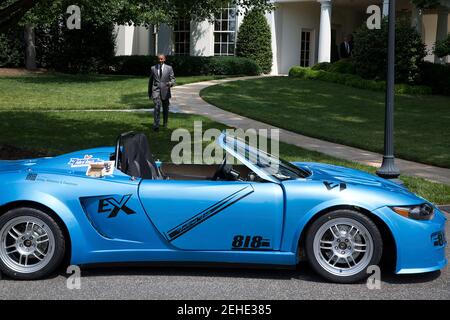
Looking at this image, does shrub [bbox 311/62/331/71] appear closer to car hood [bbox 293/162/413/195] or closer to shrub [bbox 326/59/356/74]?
shrub [bbox 326/59/356/74]

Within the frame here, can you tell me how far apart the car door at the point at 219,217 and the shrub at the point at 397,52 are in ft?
62.0

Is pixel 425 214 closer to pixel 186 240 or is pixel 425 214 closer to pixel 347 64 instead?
pixel 186 240

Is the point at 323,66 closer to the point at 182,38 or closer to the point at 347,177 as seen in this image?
the point at 182,38

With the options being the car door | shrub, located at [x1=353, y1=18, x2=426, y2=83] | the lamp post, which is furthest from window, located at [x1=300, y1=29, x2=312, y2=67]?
the car door

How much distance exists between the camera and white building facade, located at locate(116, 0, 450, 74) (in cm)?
2983

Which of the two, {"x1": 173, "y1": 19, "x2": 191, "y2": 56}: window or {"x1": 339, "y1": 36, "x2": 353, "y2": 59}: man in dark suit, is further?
{"x1": 173, "y1": 19, "x2": 191, "y2": 56}: window

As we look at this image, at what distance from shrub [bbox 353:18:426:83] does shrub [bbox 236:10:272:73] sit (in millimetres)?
6481

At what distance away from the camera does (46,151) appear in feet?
35.0

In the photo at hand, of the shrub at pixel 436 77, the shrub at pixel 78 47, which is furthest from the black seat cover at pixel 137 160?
the shrub at pixel 78 47

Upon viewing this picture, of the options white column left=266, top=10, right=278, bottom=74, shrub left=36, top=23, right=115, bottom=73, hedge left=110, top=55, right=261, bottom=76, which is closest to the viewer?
hedge left=110, top=55, right=261, bottom=76

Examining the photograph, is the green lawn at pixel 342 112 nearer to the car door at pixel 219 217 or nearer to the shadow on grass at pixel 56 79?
the shadow on grass at pixel 56 79

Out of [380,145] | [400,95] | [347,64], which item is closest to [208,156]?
[380,145]

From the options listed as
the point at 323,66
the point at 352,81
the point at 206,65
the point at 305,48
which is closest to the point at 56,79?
the point at 206,65

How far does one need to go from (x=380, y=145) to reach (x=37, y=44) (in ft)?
76.7
